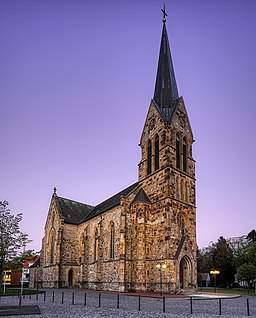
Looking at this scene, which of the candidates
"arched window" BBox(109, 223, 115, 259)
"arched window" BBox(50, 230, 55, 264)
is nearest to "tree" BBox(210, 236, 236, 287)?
"arched window" BBox(50, 230, 55, 264)

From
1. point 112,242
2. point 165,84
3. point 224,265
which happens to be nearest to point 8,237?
point 112,242

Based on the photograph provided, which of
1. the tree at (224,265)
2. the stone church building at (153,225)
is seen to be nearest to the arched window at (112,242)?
the stone church building at (153,225)

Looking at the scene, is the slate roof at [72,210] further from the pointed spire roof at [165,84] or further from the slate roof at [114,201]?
the pointed spire roof at [165,84]

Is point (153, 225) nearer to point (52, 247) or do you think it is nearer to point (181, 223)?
point (181, 223)

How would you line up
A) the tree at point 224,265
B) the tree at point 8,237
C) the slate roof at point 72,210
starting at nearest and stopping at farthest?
the tree at point 8,237
the slate roof at point 72,210
the tree at point 224,265

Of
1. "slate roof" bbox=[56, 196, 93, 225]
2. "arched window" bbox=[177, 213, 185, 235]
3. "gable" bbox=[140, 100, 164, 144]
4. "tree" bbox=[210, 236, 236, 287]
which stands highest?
"gable" bbox=[140, 100, 164, 144]

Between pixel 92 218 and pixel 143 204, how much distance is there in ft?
40.5

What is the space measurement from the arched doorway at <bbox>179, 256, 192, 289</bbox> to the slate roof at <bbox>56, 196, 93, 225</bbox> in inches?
867

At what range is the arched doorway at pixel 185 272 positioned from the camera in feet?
116

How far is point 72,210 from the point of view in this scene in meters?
55.4

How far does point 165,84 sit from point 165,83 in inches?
6.5

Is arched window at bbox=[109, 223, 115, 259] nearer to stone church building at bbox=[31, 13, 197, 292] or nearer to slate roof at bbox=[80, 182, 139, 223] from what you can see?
stone church building at bbox=[31, 13, 197, 292]

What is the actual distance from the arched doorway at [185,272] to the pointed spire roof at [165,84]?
1732 cm

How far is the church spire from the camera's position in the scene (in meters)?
42.3
